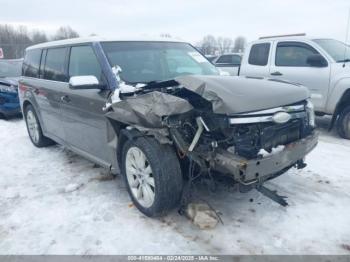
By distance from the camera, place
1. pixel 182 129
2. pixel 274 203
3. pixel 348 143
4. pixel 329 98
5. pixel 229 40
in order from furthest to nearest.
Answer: pixel 229 40 → pixel 329 98 → pixel 348 143 → pixel 274 203 → pixel 182 129

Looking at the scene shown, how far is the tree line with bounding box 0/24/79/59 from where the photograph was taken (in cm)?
2800

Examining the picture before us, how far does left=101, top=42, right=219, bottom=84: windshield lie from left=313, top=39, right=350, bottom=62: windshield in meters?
3.15

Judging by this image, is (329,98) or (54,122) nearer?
(54,122)

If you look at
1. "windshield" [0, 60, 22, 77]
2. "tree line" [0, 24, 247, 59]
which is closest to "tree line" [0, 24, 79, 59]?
"tree line" [0, 24, 247, 59]

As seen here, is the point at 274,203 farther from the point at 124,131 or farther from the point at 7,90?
the point at 7,90

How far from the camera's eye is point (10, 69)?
10.1 meters

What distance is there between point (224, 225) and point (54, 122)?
317 centimetres

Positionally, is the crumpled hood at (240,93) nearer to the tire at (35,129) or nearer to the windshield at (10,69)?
the tire at (35,129)

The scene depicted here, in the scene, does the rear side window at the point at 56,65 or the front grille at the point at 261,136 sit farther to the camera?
the rear side window at the point at 56,65

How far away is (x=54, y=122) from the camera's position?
16.9ft

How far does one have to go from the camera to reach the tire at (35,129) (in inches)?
234

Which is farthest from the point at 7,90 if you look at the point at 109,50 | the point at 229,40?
the point at 229,40

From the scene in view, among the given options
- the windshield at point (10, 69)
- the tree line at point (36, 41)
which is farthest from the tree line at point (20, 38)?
the windshield at point (10, 69)

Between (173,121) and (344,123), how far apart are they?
14.7ft
